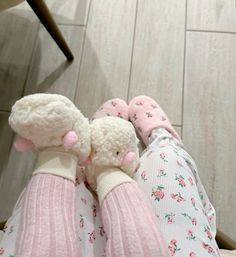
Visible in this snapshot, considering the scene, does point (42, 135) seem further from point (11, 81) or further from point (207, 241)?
point (11, 81)

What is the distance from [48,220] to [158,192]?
0.77 feet

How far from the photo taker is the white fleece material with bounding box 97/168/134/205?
22.6 inches

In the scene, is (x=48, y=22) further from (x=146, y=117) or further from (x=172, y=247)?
(x=172, y=247)

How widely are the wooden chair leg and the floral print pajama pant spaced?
0.48 m

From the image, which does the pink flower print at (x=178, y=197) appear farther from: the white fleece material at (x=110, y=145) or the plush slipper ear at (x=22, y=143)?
the plush slipper ear at (x=22, y=143)

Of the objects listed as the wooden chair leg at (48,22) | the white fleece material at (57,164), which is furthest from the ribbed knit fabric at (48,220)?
the wooden chair leg at (48,22)

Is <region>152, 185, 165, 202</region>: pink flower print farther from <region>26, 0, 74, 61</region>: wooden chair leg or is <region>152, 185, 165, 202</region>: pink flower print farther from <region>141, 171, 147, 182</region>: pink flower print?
<region>26, 0, 74, 61</region>: wooden chair leg

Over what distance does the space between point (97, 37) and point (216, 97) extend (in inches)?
16.9

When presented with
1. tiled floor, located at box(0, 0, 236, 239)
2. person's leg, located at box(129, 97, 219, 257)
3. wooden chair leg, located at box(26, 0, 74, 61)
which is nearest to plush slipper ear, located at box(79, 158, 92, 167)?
person's leg, located at box(129, 97, 219, 257)

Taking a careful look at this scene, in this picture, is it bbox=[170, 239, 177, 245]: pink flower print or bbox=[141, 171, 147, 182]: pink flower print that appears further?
bbox=[141, 171, 147, 182]: pink flower print

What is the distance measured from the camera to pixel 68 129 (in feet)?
1.86

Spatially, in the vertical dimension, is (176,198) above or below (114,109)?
below

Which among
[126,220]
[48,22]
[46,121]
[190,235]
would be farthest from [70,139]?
[48,22]

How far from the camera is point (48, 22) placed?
97cm
